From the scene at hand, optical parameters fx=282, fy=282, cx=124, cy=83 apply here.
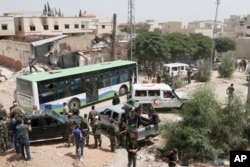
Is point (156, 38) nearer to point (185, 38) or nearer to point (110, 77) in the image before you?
point (185, 38)

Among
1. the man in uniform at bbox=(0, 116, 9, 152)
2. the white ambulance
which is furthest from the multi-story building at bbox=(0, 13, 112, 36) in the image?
the man in uniform at bbox=(0, 116, 9, 152)

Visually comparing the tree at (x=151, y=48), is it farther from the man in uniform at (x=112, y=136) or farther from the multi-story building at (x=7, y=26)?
the multi-story building at (x=7, y=26)

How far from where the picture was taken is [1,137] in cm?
1067

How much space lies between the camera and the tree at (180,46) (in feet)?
121

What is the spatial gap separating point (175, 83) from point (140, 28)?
6302cm

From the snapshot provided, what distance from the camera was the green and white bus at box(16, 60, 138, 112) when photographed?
1518 cm

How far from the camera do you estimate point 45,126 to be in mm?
11891

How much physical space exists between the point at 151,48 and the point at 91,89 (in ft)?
51.1

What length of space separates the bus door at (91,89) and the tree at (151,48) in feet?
49.9

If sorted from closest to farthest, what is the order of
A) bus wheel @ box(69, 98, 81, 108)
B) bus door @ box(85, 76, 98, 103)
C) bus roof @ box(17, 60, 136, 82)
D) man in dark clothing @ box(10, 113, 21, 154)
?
man in dark clothing @ box(10, 113, 21, 154) < bus roof @ box(17, 60, 136, 82) < bus wheel @ box(69, 98, 81, 108) < bus door @ box(85, 76, 98, 103)

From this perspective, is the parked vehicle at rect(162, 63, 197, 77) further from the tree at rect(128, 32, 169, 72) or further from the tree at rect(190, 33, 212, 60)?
the tree at rect(190, 33, 212, 60)

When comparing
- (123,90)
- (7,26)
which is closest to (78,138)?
(123,90)

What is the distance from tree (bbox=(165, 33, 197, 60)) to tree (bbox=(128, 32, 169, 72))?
12.2 ft

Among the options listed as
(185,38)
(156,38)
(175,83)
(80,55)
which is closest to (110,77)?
(175,83)
